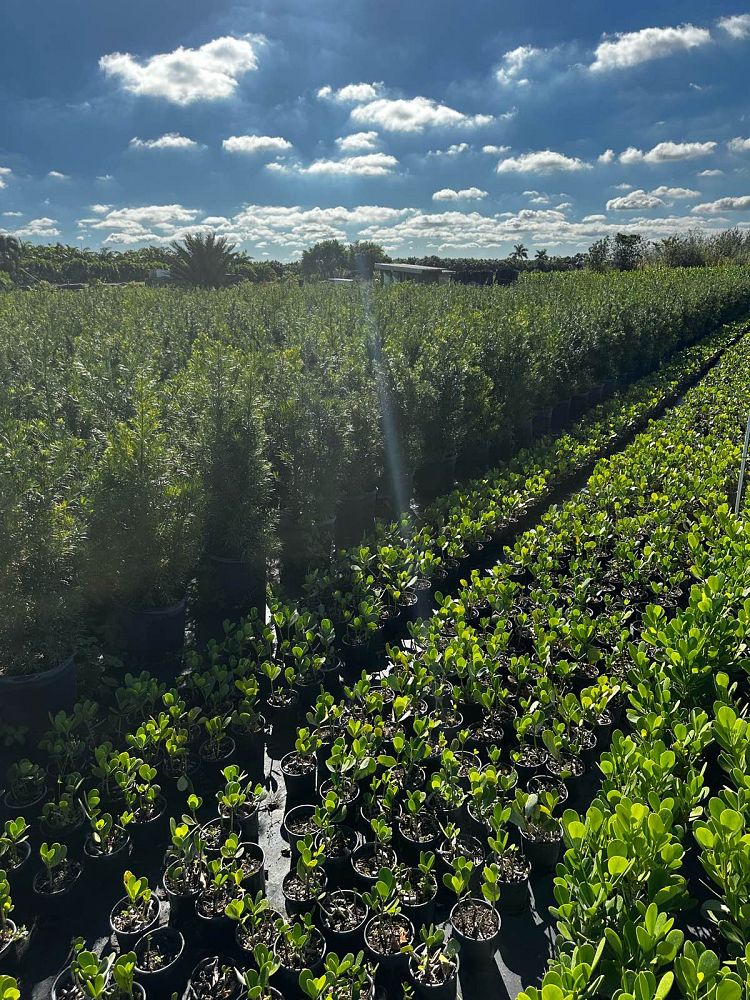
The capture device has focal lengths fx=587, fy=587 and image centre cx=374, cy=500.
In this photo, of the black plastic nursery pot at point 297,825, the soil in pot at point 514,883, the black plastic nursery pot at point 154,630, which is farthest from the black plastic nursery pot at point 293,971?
the black plastic nursery pot at point 154,630

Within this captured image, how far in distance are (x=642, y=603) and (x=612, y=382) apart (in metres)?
9.78

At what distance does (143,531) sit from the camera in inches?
148

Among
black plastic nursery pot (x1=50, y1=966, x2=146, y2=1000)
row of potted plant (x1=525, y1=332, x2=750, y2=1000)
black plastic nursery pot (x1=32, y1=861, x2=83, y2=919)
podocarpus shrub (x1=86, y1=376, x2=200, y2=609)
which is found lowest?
black plastic nursery pot (x1=32, y1=861, x2=83, y2=919)

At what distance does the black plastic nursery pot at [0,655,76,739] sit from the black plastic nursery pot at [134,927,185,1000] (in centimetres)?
159

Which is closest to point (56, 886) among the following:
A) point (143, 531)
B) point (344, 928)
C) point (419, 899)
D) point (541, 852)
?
point (344, 928)

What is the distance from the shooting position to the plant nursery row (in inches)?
134

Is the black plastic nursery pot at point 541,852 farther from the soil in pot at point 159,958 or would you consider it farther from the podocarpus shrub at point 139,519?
the podocarpus shrub at point 139,519

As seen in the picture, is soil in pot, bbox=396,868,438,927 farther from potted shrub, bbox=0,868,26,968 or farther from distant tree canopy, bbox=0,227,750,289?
distant tree canopy, bbox=0,227,750,289

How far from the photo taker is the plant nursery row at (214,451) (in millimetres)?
3412

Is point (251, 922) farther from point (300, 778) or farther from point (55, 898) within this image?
point (55, 898)

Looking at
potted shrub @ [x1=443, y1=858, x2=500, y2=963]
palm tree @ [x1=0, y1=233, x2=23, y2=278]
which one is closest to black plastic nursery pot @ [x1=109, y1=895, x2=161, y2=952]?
potted shrub @ [x1=443, y1=858, x2=500, y2=963]

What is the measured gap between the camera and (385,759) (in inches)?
107

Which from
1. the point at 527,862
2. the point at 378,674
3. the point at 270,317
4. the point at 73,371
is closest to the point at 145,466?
the point at 378,674

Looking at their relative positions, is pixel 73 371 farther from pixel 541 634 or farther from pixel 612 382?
pixel 612 382
